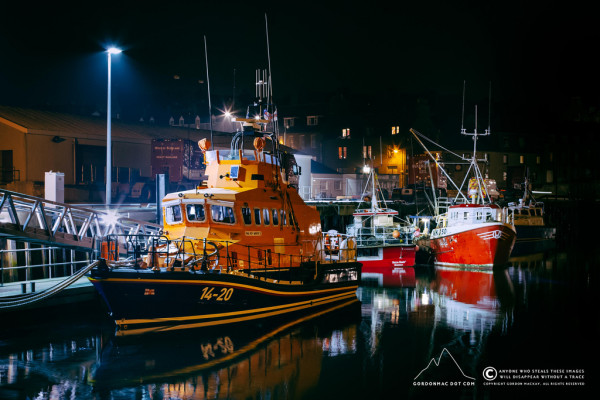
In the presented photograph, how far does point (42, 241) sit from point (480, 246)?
89.8 feet

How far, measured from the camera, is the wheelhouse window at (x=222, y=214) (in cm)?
1864

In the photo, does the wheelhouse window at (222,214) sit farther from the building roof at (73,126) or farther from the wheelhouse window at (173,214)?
the building roof at (73,126)

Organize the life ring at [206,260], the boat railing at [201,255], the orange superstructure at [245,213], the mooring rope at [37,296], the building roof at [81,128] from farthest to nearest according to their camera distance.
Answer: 1. the building roof at [81,128]
2. the orange superstructure at [245,213]
3. the boat railing at [201,255]
4. the life ring at [206,260]
5. the mooring rope at [37,296]

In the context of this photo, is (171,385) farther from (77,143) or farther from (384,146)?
(384,146)

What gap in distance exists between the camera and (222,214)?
18734 millimetres

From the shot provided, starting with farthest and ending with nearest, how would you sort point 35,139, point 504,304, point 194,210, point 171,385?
point 35,139 → point 504,304 → point 194,210 → point 171,385

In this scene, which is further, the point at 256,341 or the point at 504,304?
the point at 504,304

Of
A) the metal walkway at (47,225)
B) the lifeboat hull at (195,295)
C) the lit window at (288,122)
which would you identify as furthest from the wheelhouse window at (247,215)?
the lit window at (288,122)

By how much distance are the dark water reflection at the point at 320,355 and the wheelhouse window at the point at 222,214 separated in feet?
11.4

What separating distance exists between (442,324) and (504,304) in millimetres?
5737

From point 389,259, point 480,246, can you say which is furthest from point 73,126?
point 480,246

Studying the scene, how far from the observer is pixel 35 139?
38.5 m

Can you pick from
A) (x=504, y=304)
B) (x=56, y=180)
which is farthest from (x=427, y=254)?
(x=56, y=180)

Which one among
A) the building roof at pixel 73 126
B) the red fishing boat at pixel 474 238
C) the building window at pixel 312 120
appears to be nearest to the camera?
the red fishing boat at pixel 474 238
